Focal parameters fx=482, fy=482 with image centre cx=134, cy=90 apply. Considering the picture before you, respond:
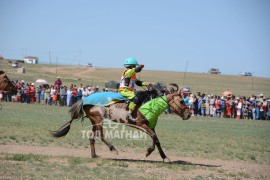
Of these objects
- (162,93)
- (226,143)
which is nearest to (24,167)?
(162,93)

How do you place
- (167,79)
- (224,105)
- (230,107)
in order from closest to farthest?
(230,107), (224,105), (167,79)

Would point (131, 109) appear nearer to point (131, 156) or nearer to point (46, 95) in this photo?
point (131, 156)

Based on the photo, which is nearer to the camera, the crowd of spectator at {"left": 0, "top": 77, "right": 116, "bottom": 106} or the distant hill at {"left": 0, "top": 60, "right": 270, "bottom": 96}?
the crowd of spectator at {"left": 0, "top": 77, "right": 116, "bottom": 106}

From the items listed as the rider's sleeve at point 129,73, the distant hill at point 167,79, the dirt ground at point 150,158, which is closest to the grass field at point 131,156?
the dirt ground at point 150,158

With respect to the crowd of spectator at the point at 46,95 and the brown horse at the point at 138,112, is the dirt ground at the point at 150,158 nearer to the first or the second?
the brown horse at the point at 138,112

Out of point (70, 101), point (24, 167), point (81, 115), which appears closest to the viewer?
point (24, 167)

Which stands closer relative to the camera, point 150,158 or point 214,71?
point 150,158

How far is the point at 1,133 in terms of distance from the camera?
53.7 feet

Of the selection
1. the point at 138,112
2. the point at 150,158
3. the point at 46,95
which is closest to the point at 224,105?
the point at 46,95

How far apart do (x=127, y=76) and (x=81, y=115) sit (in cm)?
191

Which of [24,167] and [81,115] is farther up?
[81,115]

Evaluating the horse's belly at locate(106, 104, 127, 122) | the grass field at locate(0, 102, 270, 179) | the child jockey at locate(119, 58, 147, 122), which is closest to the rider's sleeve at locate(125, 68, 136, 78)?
the child jockey at locate(119, 58, 147, 122)

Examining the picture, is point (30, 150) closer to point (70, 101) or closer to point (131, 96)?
point (131, 96)

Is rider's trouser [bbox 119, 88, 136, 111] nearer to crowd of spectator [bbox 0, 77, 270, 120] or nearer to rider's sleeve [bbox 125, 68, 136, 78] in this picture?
rider's sleeve [bbox 125, 68, 136, 78]
